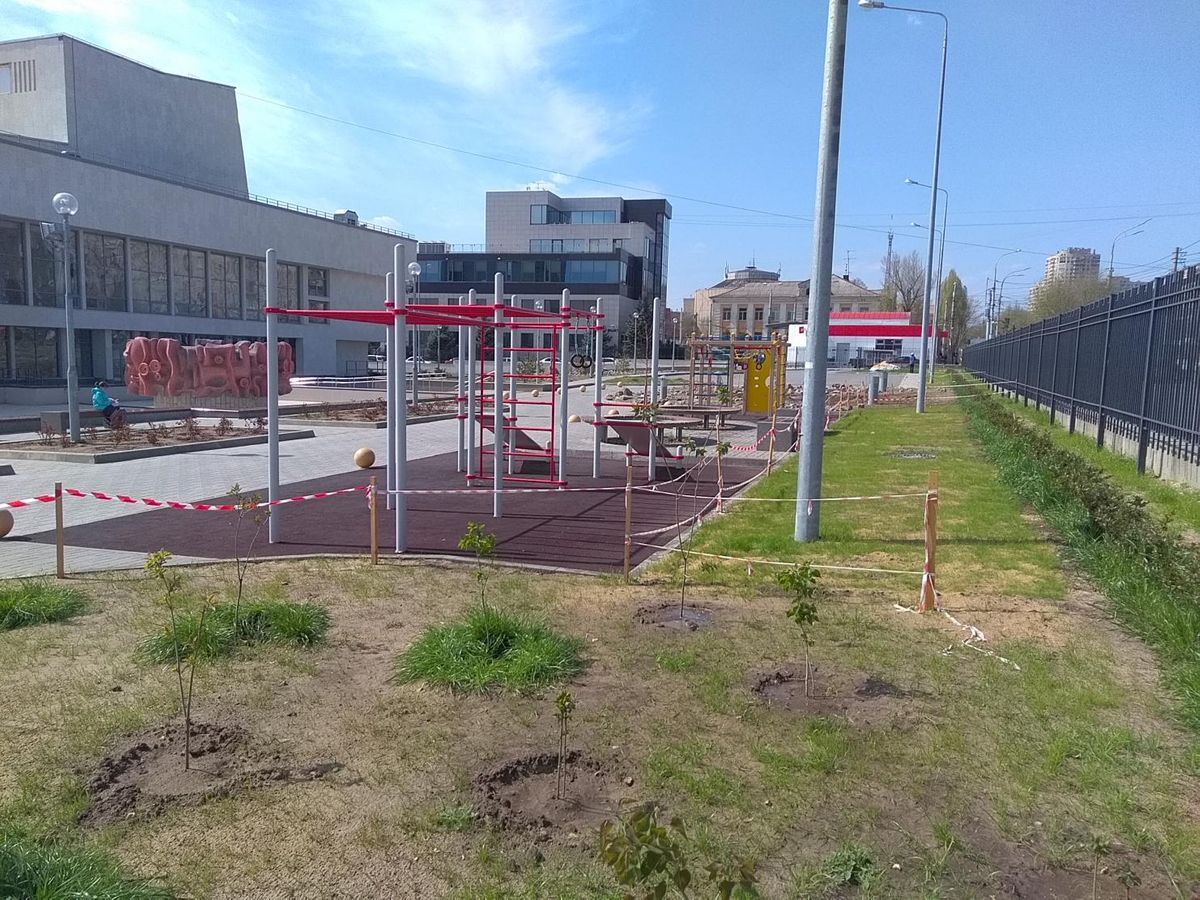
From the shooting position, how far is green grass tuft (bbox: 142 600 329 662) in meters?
5.82

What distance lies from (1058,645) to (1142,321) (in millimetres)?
9582

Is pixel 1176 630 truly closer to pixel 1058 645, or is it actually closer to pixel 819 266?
pixel 1058 645

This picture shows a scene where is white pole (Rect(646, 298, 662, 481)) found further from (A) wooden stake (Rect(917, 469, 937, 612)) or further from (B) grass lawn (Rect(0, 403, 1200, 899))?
(A) wooden stake (Rect(917, 469, 937, 612))

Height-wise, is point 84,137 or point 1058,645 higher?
point 84,137

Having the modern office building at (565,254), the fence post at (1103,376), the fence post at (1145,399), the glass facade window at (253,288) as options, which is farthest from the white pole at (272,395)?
the modern office building at (565,254)

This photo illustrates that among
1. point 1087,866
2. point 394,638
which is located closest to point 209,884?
point 394,638

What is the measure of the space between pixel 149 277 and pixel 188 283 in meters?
2.58

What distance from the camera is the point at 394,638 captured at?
6273 millimetres

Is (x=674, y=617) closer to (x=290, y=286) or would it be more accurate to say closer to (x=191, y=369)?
(x=191, y=369)

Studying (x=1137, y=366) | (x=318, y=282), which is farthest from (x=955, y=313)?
(x=1137, y=366)

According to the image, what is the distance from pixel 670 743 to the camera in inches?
179

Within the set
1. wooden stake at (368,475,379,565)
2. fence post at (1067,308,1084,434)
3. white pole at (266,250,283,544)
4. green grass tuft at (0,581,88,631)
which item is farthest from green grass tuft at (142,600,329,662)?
fence post at (1067,308,1084,434)

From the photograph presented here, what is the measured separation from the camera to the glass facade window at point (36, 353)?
34.8 metres

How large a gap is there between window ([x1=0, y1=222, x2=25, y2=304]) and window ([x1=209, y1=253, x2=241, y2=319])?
11.3 m
